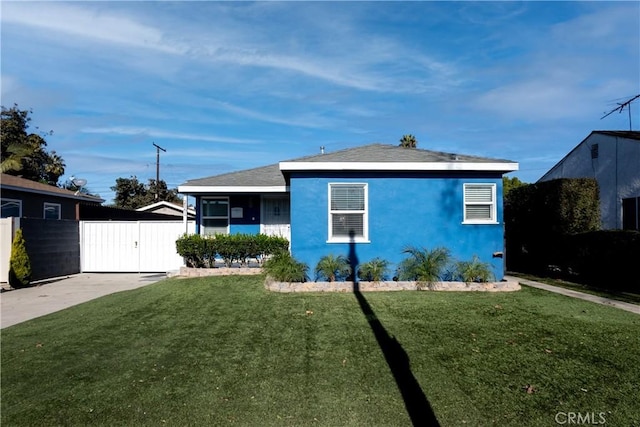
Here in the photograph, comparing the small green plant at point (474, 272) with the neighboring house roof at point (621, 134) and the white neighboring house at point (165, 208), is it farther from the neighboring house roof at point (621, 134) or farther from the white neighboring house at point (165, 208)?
the white neighboring house at point (165, 208)

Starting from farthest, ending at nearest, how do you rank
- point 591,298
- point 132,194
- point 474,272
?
point 132,194 → point 474,272 → point 591,298

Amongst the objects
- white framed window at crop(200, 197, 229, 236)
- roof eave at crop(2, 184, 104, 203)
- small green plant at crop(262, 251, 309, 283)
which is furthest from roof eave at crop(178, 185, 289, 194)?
roof eave at crop(2, 184, 104, 203)

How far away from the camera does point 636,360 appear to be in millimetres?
5355

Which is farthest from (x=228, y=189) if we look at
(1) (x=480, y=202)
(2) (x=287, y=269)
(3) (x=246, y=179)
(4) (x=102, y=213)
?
(4) (x=102, y=213)

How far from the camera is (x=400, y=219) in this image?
1125 cm

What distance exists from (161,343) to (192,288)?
4.31 m

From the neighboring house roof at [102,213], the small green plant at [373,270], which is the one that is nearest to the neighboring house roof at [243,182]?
the small green plant at [373,270]

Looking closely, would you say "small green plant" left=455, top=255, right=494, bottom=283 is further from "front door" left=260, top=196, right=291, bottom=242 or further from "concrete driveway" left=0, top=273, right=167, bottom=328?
"concrete driveway" left=0, top=273, right=167, bottom=328

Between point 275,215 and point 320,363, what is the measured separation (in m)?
11.3

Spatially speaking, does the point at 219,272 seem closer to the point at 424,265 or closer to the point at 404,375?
the point at 424,265

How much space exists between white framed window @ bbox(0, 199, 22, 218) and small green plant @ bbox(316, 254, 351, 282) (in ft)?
39.8

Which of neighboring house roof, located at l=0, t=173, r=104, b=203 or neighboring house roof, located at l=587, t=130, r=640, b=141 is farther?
neighboring house roof, located at l=587, t=130, r=640, b=141

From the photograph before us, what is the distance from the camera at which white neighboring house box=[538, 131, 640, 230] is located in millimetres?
15109

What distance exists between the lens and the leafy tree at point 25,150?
1176 inches
